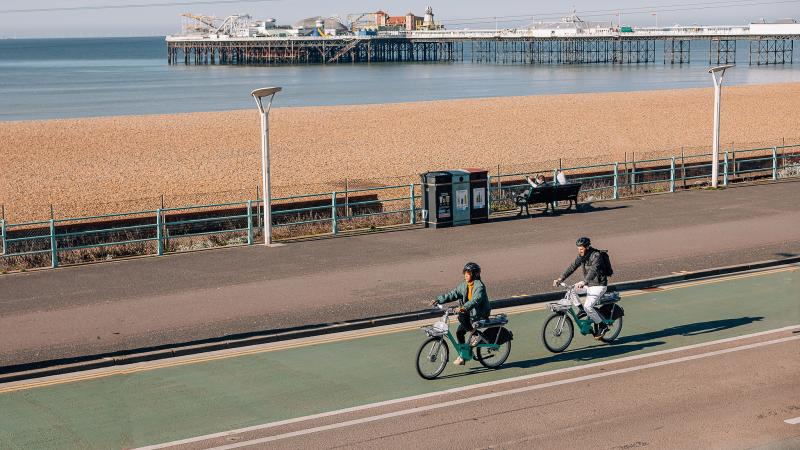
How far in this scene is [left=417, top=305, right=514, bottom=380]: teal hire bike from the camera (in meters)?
13.0

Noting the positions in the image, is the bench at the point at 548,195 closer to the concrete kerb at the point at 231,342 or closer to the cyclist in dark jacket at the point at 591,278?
the concrete kerb at the point at 231,342

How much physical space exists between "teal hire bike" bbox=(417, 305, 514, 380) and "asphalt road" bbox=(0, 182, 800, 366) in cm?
340

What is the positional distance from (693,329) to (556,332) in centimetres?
256

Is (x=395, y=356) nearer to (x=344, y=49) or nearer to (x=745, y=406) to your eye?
(x=745, y=406)

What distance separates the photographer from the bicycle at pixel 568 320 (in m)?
14.3

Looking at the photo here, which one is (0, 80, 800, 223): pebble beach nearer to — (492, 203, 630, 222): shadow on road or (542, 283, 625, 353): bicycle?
(492, 203, 630, 222): shadow on road

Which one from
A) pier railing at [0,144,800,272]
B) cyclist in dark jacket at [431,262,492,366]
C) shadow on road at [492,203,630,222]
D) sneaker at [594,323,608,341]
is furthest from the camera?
shadow on road at [492,203,630,222]

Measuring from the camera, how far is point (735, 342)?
1469cm

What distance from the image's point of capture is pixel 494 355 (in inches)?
536

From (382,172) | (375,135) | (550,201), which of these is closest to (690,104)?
(375,135)

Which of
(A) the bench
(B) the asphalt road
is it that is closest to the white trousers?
(B) the asphalt road

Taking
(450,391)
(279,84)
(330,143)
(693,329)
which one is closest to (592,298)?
(693,329)

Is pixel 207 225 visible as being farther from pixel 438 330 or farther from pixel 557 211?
pixel 438 330

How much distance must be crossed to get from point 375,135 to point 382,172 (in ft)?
50.2
